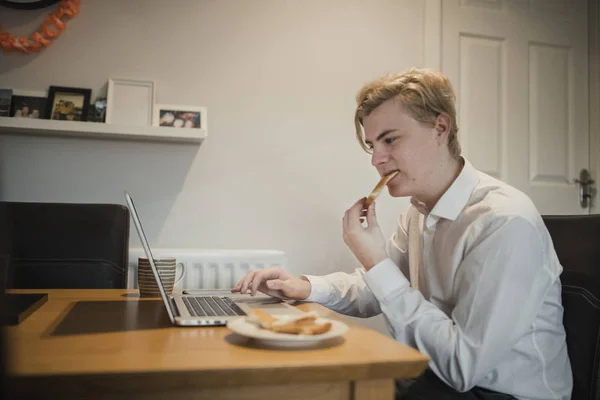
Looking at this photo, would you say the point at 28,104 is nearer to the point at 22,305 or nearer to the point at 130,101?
the point at 130,101

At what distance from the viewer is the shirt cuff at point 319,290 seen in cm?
129

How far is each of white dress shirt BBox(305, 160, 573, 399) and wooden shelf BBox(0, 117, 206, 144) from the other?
1073 mm

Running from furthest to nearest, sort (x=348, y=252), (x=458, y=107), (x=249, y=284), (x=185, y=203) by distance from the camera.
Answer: (x=458, y=107), (x=348, y=252), (x=185, y=203), (x=249, y=284)

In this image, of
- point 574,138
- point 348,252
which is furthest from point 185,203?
point 574,138

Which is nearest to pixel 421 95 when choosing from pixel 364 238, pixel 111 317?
pixel 364 238

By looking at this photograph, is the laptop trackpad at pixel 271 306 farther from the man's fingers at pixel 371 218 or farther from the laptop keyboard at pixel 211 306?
the man's fingers at pixel 371 218

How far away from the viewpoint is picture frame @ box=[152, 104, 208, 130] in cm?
200

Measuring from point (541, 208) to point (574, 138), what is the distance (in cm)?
41

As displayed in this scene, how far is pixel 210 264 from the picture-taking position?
6.36ft

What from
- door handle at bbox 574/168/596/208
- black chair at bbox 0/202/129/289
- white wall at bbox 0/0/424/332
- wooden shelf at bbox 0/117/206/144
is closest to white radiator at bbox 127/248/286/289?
white wall at bbox 0/0/424/332

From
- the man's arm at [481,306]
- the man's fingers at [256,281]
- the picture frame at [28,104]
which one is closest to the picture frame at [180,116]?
the picture frame at [28,104]

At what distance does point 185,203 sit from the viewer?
6.79 ft

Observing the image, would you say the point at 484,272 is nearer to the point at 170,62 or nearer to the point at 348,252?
the point at 348,252

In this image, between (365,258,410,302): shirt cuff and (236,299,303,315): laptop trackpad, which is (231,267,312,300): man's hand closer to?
(236,299,303,315): laptop trackpad
